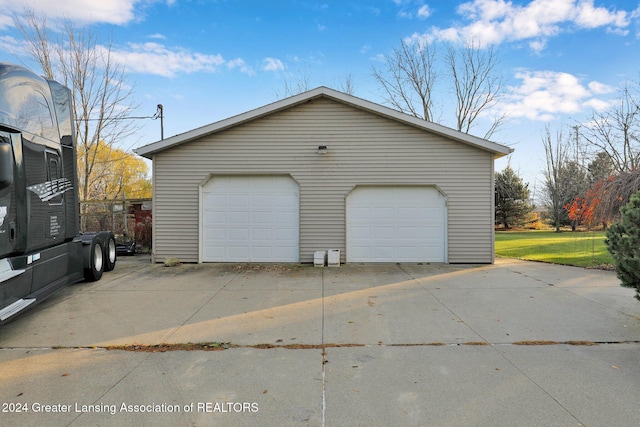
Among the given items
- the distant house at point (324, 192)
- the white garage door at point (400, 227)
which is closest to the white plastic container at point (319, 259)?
the distant house at point (324, 192)

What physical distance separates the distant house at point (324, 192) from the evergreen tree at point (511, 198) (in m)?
21.3

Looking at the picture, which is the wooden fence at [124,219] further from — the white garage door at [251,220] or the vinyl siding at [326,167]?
the white garage door at [251,220]

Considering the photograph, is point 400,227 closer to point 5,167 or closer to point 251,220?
point 251,220

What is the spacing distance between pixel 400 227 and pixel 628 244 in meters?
5.27

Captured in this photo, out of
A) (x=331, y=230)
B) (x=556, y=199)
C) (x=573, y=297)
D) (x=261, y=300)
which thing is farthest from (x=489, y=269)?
(x=556, y=199)

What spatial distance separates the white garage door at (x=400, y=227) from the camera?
9.23 m

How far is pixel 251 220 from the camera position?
9.31m

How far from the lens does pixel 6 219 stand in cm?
399

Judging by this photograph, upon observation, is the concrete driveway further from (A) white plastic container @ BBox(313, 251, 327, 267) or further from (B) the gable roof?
(B) the gable roof

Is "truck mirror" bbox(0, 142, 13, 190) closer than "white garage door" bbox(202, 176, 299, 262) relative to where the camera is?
Yes

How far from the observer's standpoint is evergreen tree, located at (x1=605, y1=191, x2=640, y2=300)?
4176 mm

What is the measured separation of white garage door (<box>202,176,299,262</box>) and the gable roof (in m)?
1.51

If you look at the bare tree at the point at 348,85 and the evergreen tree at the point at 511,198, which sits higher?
the bare tree at the point at 348,85

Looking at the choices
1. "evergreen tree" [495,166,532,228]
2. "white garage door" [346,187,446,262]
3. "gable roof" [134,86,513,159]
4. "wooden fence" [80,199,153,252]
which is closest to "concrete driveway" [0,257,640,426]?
"white garage door" [346,187,446,262]
